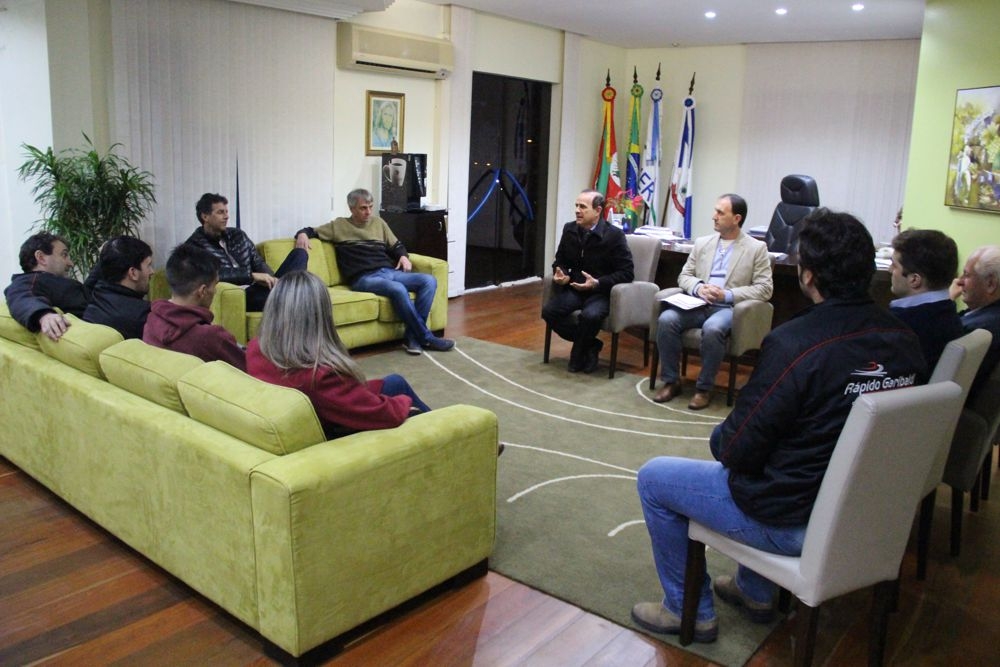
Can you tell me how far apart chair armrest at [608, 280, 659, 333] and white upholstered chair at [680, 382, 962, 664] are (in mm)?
3151

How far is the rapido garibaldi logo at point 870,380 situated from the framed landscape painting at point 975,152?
4039 millimetres

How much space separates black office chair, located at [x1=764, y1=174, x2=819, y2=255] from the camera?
23.3 ft

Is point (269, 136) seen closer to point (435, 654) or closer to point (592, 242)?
point (592, 242)

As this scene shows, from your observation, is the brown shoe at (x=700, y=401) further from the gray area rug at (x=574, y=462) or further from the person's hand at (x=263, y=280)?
the person's hand at (x=263, y=280)

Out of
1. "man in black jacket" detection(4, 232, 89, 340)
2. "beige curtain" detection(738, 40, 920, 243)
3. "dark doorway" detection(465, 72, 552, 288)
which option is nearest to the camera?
"man in black jacket" detection(4, 232, 89, 340)

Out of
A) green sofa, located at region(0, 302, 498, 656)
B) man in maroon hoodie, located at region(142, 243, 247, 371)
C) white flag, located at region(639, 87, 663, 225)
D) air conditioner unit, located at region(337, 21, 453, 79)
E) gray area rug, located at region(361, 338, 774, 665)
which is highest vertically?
air conditioner unit, located at region(337, 21, 453, 79)

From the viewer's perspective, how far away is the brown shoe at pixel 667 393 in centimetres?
511

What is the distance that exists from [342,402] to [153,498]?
0.74 meters

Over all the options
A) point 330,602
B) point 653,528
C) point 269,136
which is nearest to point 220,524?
point 330,602

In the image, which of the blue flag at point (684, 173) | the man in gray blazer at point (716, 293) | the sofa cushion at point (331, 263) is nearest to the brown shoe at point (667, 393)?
the man in gray blazer at point (716, 293)

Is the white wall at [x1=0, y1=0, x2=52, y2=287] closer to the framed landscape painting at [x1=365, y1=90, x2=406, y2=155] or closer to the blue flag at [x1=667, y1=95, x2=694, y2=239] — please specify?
the framed landscape painting at [x1=365, y1=90, x2=406, y2=155]

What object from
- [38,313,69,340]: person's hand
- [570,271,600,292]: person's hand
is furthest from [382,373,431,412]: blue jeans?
[570,271,600,292]: person's hand

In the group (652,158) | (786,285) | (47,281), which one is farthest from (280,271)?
(652,158)

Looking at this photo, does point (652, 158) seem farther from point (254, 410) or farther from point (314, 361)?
point (254, 410)
